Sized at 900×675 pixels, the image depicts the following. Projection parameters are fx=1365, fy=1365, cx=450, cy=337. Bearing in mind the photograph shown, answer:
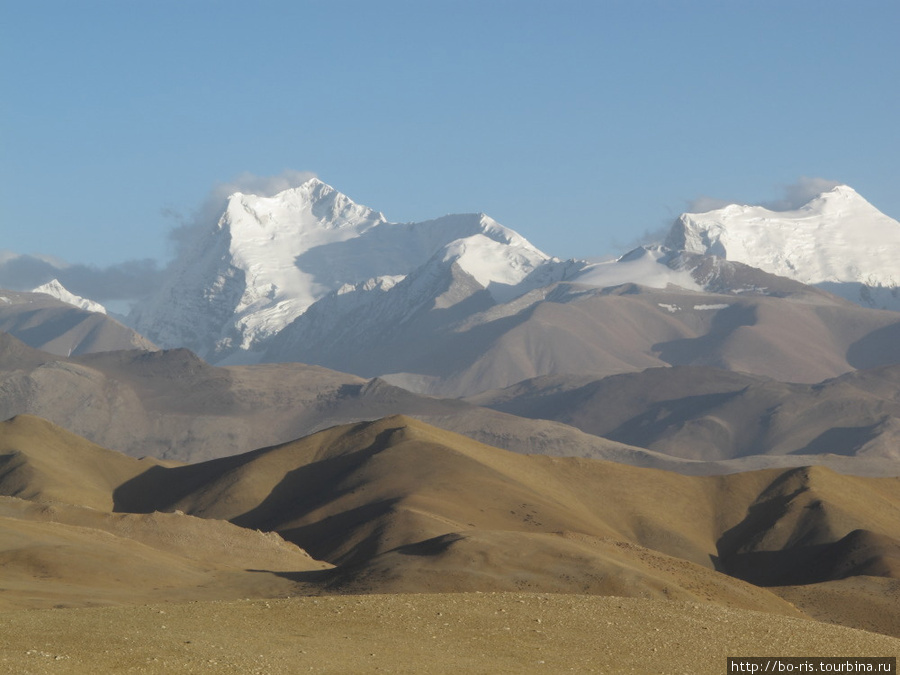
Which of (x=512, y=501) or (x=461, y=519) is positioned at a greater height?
(x=512, y=501)

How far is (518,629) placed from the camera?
1597 inches

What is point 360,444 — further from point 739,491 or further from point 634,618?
point 634,618

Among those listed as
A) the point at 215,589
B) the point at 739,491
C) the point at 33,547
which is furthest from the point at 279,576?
the point at 739,491

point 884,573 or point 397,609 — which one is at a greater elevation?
point 397,609

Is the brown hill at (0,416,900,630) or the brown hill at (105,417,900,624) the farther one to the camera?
the brown hill at (105,417,900,624)

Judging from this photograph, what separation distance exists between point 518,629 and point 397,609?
14.1 feet

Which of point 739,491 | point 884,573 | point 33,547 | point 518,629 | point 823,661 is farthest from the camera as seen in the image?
point 739,491

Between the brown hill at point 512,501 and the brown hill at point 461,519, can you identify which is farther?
the brown hill at point 512,501

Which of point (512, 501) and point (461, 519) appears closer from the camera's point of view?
point (461, 519)

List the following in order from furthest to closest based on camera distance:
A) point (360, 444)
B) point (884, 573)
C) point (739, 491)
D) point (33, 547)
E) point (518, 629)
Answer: point (360, 444)
point (739, 491)
point (884, 573)
point (33, 547)
point (518, 629)

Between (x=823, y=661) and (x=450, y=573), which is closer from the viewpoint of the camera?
(x=823, y=661)

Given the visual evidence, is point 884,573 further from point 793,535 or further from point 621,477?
point 621,477

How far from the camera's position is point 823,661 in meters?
37.5

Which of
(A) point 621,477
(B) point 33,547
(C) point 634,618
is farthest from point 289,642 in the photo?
(A) point 621,477
